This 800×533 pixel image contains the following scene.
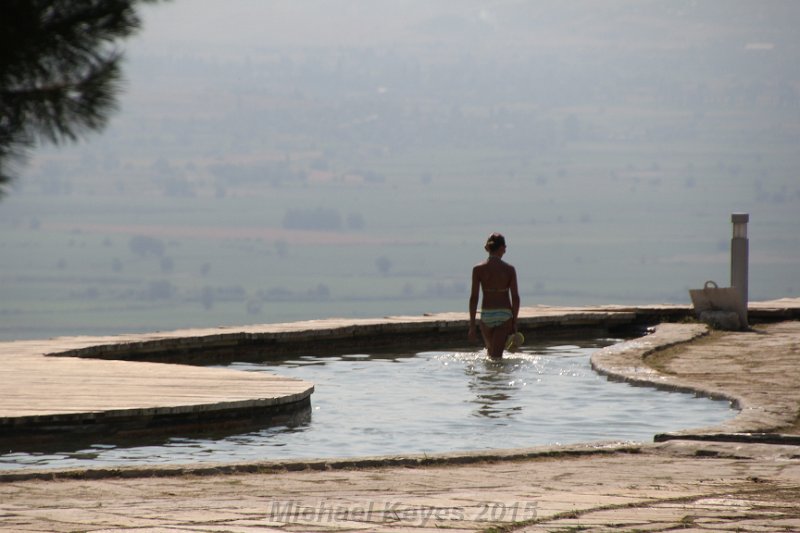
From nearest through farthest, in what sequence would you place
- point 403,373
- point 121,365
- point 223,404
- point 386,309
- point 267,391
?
point 223,404
point 267,391
point 121,365
point 403,373
point 386,309

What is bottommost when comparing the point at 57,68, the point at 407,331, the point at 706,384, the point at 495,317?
the point at 706,384

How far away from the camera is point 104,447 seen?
9.52 metres

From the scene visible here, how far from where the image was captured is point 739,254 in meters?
18.5

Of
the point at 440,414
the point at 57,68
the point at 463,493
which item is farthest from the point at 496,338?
the point at 57,68

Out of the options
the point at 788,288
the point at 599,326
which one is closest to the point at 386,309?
the point at 788,288

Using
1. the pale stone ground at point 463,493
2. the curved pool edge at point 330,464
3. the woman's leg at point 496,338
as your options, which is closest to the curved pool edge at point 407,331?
the curved pool edge at point 330,464

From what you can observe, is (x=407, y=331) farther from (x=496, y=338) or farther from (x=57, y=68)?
(x=57, y=68)

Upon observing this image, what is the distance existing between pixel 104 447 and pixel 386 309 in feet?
476

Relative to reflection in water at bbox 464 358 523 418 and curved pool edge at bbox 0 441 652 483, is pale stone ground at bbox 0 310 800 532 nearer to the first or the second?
curved pool edge at bbox 0 441 652 483

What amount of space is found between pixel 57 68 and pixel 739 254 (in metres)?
14.7

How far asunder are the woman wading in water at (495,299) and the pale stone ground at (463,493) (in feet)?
18.2

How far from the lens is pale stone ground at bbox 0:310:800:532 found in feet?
19.9

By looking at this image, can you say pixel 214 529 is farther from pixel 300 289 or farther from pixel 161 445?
pixel 300 289

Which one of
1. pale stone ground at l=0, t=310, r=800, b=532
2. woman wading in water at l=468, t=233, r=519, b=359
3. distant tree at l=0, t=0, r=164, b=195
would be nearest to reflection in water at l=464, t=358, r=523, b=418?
woman wading in water at l=468, t=233, r=519, b=359
